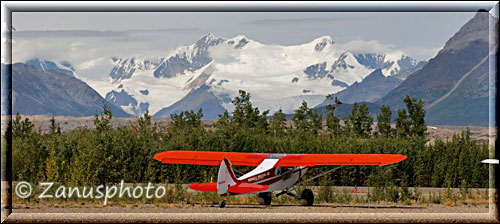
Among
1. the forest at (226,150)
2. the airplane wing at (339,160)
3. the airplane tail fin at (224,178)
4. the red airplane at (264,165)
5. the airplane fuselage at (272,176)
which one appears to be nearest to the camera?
the airplane tail fin at (224,178)

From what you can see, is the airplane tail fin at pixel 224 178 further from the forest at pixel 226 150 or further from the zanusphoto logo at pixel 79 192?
the forest at pixel 226 150

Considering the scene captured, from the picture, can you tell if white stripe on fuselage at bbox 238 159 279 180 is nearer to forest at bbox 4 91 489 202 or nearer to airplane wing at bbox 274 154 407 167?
airplane wing at bbox 274 154 407 167

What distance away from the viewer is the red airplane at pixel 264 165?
78.9 ft

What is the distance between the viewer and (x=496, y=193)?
1562cm

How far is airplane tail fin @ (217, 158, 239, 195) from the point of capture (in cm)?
2388

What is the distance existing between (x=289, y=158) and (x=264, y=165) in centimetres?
95

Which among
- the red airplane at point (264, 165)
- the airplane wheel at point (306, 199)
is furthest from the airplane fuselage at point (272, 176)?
the airplane wheel at point (306, 199)

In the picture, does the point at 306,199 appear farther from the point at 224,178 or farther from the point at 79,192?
the point at 79,192

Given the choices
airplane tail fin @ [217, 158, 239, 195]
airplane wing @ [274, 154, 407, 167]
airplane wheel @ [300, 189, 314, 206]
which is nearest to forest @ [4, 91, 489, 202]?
airplane wheel @ [300, 189, 314, 206]

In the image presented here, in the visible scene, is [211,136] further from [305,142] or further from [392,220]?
[392,220]

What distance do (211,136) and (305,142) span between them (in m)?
5.51

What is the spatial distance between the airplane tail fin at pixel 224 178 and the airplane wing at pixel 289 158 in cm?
105

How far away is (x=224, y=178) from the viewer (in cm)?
2392

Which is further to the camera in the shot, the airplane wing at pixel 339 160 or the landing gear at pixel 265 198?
the landing gear at pixel 265 198
